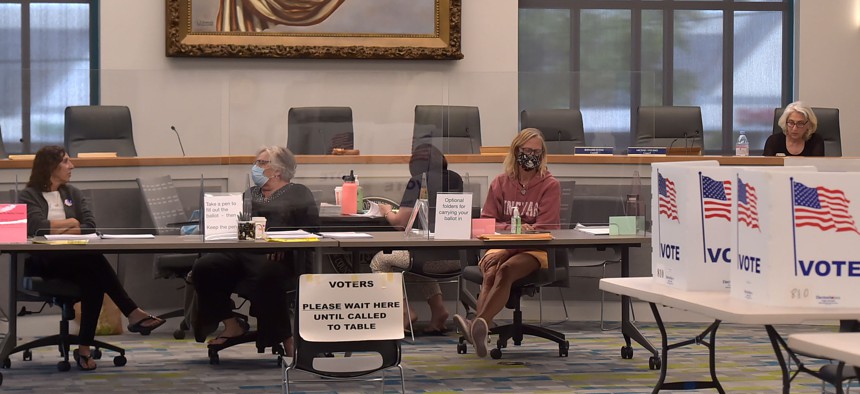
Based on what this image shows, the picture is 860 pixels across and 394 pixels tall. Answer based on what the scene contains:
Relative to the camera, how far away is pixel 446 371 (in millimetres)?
5668

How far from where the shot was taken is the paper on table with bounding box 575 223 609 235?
5988 mm

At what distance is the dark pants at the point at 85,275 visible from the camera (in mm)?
5695

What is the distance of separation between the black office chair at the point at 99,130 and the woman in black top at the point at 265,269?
28.8 inches

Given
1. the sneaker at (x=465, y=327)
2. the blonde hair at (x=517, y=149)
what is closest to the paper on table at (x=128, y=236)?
the sneaker at (x=465, y=327)

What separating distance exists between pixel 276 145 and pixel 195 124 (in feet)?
1.50

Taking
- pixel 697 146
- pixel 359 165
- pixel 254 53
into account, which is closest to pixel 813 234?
pixel 359 165

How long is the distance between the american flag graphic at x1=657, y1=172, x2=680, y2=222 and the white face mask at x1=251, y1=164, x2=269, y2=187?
2.82 meters

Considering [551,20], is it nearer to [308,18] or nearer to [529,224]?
[308,18]

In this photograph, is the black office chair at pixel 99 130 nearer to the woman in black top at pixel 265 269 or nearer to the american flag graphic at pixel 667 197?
the woman in black top at pixel 265 269

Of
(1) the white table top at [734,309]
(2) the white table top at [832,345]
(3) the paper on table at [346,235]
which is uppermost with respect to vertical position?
(3) the paper on table at [346,235]

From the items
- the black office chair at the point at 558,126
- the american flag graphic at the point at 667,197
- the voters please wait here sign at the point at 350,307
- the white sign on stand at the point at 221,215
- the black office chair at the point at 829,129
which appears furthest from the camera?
the black office chair at the point at 829,129

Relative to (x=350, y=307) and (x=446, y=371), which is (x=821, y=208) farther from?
(x=446, y=371)

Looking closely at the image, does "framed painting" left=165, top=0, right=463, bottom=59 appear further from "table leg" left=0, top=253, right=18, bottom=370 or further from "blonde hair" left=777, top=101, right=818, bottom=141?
"table leg" left=0, top=253, right=18, bottom=370

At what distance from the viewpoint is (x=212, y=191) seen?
5914 millimetres
